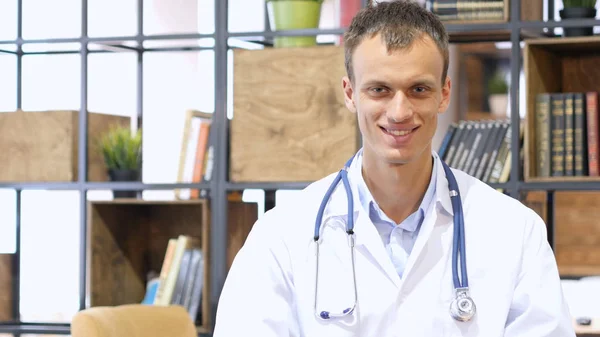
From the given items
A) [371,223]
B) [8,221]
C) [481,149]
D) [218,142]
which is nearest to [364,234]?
[371,223]

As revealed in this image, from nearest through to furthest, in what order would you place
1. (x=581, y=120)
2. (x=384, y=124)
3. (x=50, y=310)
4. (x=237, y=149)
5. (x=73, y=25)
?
(x=384, y=124) → (x=581, y=120) → (x=237, y=149) → (x=50, y=310) → (x=73, y=25)

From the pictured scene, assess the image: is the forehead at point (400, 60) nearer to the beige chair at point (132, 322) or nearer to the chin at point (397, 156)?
the chin at point (397, 156)

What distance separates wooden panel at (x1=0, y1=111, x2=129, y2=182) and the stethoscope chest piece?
201 cm

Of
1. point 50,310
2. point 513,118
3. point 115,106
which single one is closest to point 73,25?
point 115,106

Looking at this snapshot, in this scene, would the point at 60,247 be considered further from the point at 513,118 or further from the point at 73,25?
the point at 513,118

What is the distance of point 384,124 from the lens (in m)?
1.57

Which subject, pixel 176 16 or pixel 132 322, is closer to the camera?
pixel 132 322

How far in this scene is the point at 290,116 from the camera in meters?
3.10

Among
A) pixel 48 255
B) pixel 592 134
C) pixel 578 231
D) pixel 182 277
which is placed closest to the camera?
pixel 592 134

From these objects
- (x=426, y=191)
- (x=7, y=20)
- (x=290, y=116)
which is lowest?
(x=426, y=191)

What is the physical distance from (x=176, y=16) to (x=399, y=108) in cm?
267

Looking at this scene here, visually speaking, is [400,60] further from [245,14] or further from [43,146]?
[245,14]

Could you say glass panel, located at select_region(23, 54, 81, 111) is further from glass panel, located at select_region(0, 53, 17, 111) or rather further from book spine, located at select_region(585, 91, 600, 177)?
book spine, located at select_region(585, 91, 600, 177)

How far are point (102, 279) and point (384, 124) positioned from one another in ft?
6.55
